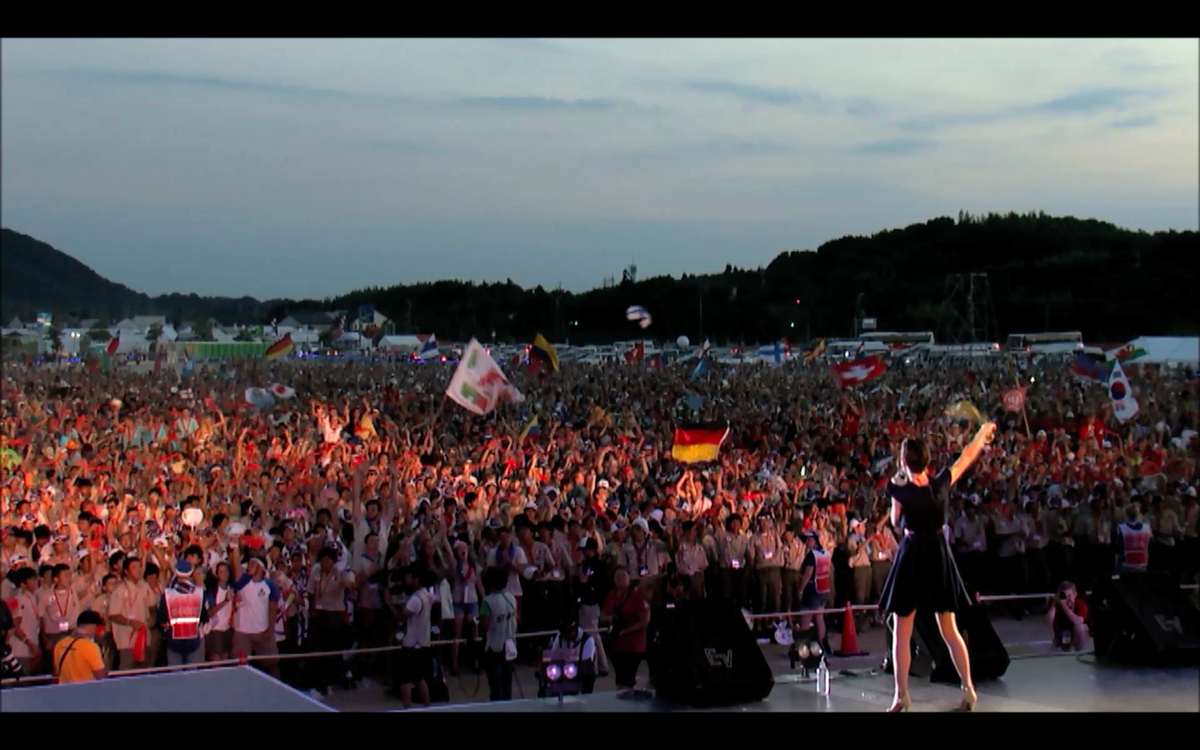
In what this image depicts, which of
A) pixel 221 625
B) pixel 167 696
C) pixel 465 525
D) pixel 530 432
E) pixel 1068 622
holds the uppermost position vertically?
pixel 530 432

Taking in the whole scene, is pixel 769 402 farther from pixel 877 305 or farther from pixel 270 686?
pixel 877 305

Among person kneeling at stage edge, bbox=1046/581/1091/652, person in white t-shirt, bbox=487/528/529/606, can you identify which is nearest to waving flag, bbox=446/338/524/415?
person in white t-shirt, bbox=487/528/529/606

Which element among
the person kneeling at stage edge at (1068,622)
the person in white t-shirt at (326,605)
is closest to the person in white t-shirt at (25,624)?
the person in white t-shirt at (326,605)

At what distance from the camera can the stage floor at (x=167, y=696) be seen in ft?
16.2

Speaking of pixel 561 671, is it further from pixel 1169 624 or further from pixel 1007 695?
pixel 1169 624

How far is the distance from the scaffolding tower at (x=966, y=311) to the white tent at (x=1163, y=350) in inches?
771

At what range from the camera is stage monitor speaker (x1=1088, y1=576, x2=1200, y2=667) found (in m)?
6.82

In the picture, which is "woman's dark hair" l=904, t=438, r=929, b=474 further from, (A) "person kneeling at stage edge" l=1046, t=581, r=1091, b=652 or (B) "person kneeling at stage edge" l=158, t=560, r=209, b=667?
(A) "person kneeling at stage edge" l=1046, t=581, r=1091, b=652

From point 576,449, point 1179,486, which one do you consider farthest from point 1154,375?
point 576,449

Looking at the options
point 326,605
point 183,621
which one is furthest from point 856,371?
point 183,621

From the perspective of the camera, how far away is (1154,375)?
28.9 metres

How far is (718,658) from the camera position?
6.26m

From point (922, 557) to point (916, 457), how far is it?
1.68 feet

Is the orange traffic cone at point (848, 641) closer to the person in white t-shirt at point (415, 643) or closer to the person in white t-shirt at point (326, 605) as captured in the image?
the person in white t-shirt at point (415, 643)
